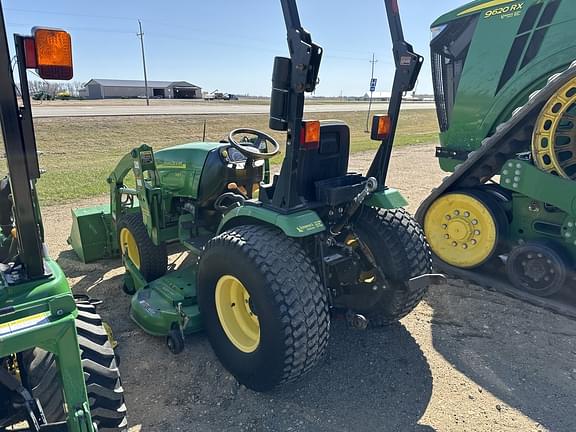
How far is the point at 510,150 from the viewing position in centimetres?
451

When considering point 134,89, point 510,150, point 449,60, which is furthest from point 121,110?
point 134,89

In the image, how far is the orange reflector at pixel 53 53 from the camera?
1.56 metres

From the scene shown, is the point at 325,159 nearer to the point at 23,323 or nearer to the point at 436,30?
the point at 23,323

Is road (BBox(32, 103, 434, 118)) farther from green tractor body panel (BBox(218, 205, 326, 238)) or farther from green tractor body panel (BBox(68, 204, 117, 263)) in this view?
green tractor body panel (BBox(218, 205, 326, 238))

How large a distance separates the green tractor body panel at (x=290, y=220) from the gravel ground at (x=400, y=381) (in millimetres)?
1049

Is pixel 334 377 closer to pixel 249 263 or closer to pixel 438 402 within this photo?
pixel 438 402

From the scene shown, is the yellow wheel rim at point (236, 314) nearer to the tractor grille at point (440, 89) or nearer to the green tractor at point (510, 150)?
the green tractor at point (510, 150)

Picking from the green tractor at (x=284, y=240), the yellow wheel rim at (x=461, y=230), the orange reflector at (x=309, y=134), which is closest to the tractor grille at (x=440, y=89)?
the yellow wheel rim at (x=461, y=230)

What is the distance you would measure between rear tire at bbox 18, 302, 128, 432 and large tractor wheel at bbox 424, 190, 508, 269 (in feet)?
12.4

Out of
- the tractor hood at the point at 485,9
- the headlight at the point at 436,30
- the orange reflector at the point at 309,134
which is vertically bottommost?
the orange reflector at the point at 309,134

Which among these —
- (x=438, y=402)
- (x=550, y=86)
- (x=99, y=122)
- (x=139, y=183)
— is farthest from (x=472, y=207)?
(x=99, y=122)

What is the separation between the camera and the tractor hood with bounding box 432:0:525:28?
4.77m

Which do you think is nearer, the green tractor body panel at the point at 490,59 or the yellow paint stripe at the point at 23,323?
the yellow paint stripe at the point at 23,323

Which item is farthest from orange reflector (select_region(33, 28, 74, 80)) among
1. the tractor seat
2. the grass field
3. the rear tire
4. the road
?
the road
